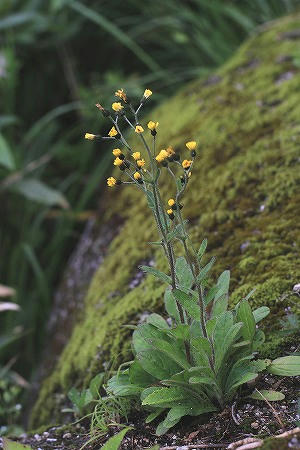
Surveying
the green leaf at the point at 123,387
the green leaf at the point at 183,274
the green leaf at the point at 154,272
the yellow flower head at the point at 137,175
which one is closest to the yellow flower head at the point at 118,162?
the yellow flower head at the point at 137,175

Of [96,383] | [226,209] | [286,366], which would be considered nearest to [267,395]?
[286,366]

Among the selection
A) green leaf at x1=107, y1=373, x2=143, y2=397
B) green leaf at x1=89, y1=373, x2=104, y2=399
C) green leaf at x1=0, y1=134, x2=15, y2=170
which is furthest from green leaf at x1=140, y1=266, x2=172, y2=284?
green leaf at x1=0, y1=134, x2=15, y2=170

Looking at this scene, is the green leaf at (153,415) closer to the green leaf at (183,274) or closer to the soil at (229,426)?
the soil at (229,426)

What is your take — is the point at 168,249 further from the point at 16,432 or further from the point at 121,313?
the point at 16,432

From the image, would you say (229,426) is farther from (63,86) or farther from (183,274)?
(63,86)

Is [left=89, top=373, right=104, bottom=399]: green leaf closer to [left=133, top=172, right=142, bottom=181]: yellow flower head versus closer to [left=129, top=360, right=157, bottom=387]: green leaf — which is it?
[left=129, top=360, right=157, bottom=387]: green leaf
